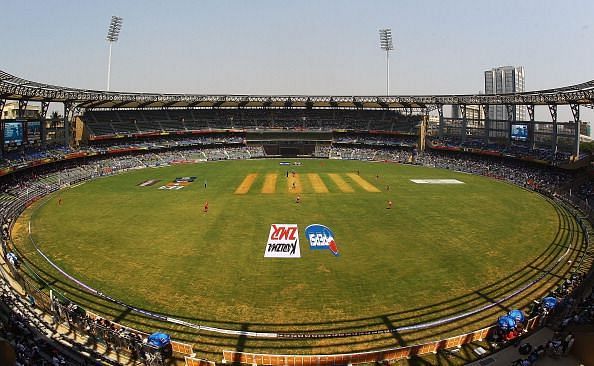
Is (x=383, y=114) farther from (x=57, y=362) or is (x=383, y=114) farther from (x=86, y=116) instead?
(x=57, y=362)

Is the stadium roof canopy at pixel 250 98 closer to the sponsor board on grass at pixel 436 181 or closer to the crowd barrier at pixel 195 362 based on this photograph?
the sponsor board on grass at pixel 436 181

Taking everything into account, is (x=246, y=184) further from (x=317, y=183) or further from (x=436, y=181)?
(x=436, y=181)

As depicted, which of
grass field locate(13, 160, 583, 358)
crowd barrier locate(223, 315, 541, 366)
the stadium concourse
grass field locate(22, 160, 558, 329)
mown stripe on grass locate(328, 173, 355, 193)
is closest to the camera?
crowd barrier locate(223, 315, 541, 366)

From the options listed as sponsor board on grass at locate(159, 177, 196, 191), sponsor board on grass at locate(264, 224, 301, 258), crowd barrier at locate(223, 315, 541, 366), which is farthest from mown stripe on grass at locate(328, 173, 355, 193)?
crowd barrier at locate(223, 315, 541, 366)

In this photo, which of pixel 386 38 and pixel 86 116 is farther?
pixel 386 38

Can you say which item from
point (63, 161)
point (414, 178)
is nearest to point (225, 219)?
point (414, 178)

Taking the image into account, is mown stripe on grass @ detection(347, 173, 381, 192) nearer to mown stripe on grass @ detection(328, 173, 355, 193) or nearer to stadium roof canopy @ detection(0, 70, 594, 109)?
mown stripe on grass @ detection(328, 173, 355, 193)
